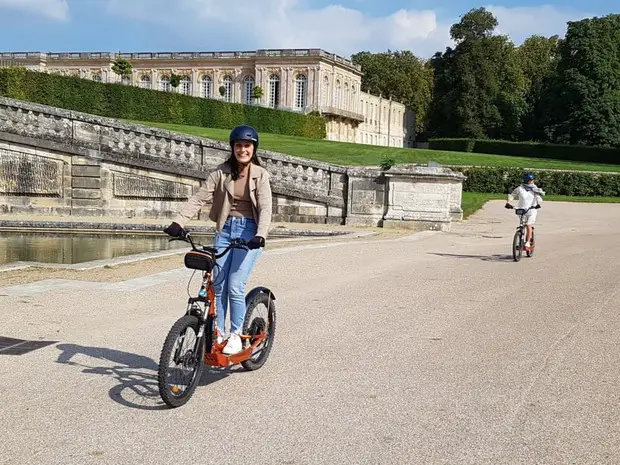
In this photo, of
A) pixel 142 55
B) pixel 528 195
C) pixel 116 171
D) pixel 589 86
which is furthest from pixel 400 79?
pixel 528 195

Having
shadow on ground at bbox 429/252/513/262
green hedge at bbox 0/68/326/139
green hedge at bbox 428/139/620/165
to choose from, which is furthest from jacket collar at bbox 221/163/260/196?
green hedge at bbox 428/139/620/165

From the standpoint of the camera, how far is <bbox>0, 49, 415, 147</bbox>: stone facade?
88.4 metres

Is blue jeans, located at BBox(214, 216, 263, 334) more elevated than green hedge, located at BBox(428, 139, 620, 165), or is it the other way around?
green hedge, located at BBox(428, 139, 620, 165)

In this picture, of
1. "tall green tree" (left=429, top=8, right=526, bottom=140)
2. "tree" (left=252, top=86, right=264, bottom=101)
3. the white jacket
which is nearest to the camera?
the white jacket

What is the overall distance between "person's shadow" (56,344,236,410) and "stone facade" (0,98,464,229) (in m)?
14.7

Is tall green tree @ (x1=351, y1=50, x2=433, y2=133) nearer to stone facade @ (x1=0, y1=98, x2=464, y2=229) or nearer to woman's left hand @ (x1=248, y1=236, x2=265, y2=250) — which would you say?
stone facade @ (x1=0, y1=98, x2=464, y2=229)

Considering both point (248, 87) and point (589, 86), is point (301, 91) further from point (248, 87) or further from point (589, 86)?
point (589, 86)

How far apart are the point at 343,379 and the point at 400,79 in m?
102

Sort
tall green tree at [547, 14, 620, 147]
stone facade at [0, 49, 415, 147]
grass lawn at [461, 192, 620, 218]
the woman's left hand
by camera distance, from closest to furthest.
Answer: the woman's left hand → grass lawn at [461, 192, 620, 218] → tall green tree at [547, 14, 620, 147] → stone facade at [0, 49, 415, 147]

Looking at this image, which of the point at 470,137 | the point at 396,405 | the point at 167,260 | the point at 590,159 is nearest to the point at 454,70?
the point at 470,137

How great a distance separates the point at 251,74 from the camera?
9156 centimetres

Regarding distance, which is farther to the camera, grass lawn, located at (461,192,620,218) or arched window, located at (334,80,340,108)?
arched window, located at (334,80,340,108)

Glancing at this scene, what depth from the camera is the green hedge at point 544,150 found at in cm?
6125

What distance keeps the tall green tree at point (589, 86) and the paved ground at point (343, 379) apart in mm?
59337
